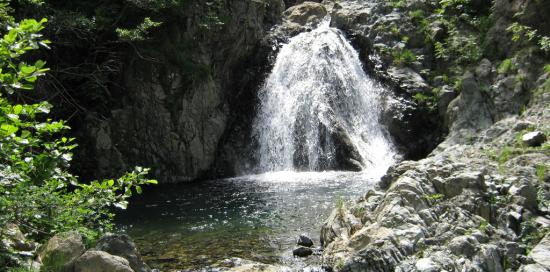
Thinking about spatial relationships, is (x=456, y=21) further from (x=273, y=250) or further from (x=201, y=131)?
(x=273, y=250)

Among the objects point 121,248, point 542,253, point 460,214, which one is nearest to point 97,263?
point 121,248

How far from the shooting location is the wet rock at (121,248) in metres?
6.89

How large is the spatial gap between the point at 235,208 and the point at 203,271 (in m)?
5.65

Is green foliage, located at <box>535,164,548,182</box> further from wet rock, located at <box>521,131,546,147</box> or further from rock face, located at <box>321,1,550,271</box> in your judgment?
wet rock, located at <box>521,131,546,147</box>

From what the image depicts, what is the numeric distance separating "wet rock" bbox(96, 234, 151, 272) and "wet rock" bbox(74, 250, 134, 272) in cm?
69

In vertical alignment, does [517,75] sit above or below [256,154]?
above

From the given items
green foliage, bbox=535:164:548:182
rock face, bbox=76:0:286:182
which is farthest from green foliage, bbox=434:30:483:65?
green foliage, bbox=535:164:548:182

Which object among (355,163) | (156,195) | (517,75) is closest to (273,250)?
(156,195)

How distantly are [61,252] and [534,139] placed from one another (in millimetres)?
9311

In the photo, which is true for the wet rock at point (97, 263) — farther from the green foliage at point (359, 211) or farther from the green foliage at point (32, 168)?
the green foliage at point (359, 211)

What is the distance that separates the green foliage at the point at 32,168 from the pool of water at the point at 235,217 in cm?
343

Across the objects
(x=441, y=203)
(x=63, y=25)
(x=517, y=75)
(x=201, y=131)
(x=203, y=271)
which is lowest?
(x=203, y=271)

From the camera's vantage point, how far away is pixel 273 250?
31.7 ft

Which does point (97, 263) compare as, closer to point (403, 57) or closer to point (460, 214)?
point (460, 214)
